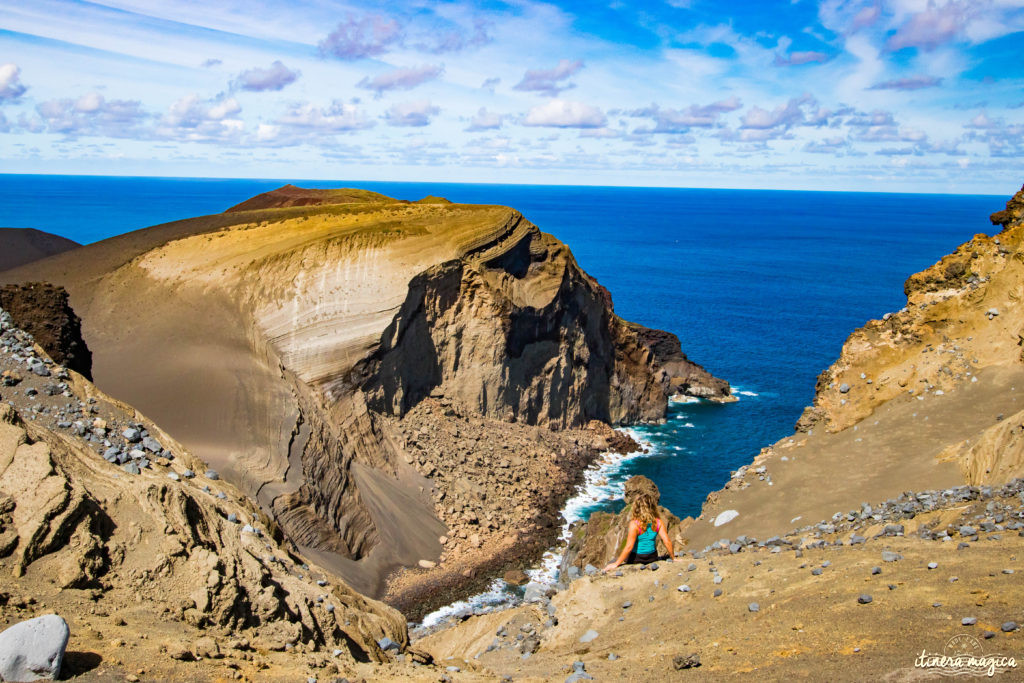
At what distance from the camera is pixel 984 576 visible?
11.3m

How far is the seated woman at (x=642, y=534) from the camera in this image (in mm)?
15828

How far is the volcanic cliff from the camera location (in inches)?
1356

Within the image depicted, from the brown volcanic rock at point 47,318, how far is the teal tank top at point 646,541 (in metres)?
21.4

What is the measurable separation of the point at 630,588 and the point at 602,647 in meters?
2.12

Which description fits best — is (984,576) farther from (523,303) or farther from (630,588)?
(523,303)

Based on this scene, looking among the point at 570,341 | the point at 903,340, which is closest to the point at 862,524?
the point at 903,340

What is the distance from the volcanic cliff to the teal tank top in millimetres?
18416

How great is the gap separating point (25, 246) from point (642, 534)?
2275 inches

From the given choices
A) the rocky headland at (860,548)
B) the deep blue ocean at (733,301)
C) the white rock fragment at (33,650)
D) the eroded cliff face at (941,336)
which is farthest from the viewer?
the deep blue ocean at (733,301)

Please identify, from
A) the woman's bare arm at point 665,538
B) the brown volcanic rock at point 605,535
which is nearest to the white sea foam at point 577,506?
the brown volcanic rock at point 605,535

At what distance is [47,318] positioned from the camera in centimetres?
2777

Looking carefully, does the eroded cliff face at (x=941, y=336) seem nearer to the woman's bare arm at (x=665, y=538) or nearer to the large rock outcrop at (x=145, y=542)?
the woman's bare arm at (x=665, y=538)

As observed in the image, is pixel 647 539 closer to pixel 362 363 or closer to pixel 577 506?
pixel 362 363

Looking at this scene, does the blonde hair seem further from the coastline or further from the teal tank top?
the coastline
